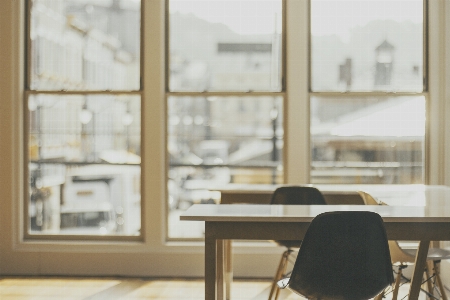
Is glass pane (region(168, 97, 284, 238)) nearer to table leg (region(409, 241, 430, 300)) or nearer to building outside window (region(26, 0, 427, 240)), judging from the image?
building outside window (region(26, 0, 427, 240))

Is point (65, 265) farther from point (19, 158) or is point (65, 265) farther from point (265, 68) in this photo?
point (265, 68)

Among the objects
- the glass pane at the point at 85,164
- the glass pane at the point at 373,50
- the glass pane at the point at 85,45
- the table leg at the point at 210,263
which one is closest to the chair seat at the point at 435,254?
the table leg at the point at 210,263

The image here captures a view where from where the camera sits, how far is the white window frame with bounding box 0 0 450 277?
526cm

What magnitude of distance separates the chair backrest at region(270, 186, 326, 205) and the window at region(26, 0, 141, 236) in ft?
5.97

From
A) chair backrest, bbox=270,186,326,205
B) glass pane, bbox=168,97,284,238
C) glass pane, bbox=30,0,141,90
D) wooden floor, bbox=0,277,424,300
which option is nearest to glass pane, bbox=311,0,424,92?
glass pane, bbox=168,97,284,238

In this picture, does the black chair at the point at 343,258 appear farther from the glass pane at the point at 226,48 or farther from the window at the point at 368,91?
the glass pane at the point at 226,48

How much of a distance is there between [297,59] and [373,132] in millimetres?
1011

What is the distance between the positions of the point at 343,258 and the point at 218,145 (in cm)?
296

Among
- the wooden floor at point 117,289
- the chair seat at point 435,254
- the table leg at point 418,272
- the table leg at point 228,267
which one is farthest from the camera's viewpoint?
the wooden floor at point 117,289

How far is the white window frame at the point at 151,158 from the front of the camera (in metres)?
5.26

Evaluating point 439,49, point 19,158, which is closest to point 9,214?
point 19,158

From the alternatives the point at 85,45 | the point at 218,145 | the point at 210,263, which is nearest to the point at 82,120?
the point at 85,45

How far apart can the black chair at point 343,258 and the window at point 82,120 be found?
10.1 feet

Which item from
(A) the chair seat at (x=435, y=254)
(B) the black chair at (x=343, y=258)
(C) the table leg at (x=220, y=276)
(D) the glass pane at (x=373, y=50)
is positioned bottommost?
(C) the table leg at (x=220, y=276)
